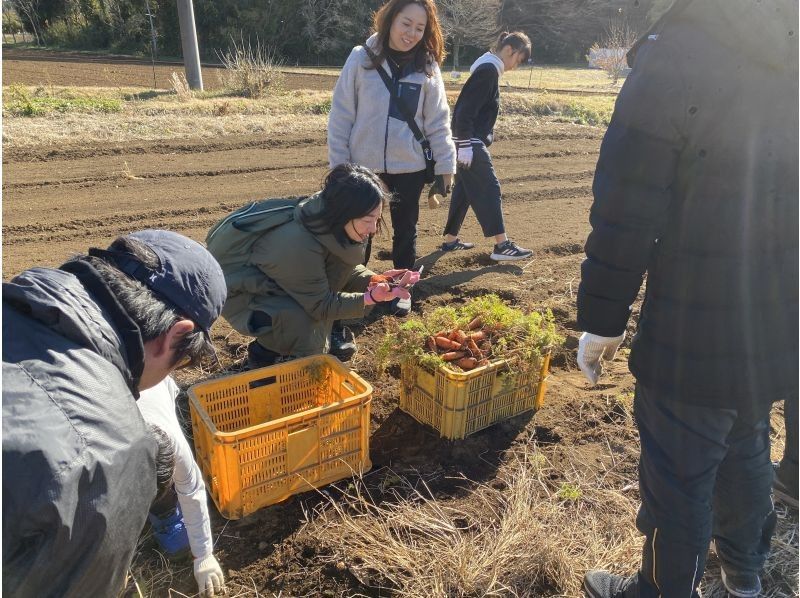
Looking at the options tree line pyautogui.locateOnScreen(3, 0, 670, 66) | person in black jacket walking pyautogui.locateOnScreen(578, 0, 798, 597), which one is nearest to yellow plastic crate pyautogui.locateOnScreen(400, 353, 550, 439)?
person in black jacket walking pyautogui.locateOnScreen(578, 0, 798, 597)

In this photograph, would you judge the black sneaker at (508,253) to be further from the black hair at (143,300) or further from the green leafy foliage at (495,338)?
the black hair at (143,300)

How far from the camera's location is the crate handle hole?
2877 mm

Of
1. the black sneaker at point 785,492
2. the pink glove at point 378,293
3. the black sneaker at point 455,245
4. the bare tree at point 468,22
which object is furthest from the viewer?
the bare tree at point 468,22

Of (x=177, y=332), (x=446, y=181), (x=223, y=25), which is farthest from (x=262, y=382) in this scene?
(x=223, y=25)

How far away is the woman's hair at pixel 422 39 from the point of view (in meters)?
3.75

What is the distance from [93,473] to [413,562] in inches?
58.0

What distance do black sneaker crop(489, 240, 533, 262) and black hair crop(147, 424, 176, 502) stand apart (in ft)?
13.0

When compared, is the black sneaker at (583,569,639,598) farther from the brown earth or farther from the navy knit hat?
the brown earth

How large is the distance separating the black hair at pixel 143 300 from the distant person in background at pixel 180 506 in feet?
1.68

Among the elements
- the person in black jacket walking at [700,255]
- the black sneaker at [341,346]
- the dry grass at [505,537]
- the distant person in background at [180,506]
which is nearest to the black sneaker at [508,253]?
the black sneaker at [341,346]

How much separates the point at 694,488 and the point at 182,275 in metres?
1.45

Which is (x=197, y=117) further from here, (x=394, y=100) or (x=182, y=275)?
(x=182, y=275)

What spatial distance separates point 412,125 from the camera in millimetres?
4027

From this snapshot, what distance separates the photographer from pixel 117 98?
40.6 feet
